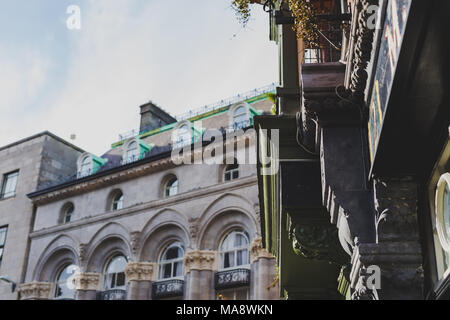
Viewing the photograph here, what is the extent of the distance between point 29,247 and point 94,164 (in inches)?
283

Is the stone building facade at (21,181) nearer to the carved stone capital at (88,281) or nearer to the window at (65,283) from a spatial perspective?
the window at (65,283)

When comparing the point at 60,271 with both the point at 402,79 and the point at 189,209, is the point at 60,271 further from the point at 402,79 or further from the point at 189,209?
the point at 402,79

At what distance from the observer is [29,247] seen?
39.7 meters

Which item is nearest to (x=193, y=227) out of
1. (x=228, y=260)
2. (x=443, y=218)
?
(x=228, y=260)

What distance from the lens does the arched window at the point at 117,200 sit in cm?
3706

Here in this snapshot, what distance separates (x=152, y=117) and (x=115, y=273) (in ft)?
46.6

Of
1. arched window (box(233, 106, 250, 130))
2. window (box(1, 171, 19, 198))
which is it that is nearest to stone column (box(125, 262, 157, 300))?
arched window (box(233, 106, 250, 130))

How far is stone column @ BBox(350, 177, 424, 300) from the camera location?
19.4 ft

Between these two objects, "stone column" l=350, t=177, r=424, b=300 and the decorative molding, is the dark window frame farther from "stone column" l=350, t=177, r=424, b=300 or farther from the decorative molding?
"stone column" l=350, t=177, r=424, b=300

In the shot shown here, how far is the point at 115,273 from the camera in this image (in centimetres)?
3534

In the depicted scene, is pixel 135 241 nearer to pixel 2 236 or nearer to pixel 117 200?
pixel 117 200

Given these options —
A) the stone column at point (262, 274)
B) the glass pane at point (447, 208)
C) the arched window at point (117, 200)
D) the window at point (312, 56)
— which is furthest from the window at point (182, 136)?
the glass pane at point (447, 208)

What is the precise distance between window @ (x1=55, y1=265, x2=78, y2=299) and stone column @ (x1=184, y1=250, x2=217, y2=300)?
9076 mm
